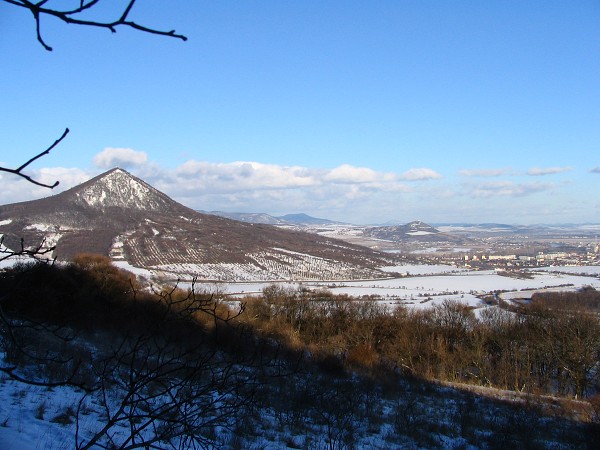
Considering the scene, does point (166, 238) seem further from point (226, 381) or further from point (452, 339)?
point (226, 381)

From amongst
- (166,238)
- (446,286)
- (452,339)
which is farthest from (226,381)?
(166,238)

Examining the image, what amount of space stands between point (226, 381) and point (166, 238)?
87109 mm

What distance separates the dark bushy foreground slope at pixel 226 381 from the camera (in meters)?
2.16

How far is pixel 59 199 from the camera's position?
91812 mm

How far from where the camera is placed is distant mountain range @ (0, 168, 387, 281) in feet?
229

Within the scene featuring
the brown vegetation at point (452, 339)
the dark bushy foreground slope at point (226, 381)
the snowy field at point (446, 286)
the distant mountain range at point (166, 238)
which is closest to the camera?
the dark bushy foreground slope at point (226, 381)

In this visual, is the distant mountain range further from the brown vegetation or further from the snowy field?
the brown vegetation

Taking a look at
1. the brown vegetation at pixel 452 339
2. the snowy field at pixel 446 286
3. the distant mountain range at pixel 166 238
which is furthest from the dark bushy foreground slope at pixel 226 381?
the distant mountain range at pixel 166 238

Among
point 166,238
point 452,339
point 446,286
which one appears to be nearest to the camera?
point 452,339

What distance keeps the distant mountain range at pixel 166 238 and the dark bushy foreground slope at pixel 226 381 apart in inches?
1610

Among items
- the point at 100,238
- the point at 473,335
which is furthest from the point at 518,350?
the point at 100,238

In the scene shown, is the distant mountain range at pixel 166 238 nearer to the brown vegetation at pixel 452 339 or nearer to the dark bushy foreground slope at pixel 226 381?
the brown vegetation at pixel 452 339

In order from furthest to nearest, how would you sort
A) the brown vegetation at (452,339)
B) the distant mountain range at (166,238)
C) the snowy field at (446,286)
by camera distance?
the distant mountain range at (166,238) → the snowy field at (446,286) → the brown vegetation at (452,339)

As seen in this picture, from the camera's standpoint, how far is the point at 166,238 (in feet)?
282
